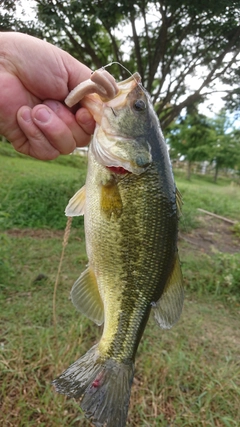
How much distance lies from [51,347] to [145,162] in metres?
2.31

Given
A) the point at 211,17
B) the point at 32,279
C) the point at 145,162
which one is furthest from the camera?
the point at 211,17

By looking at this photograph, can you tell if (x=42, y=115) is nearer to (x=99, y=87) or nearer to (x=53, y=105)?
(x=53, y=105)

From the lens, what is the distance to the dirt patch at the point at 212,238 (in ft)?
24.9

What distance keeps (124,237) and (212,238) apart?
7255 millimetres

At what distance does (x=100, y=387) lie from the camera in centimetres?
157

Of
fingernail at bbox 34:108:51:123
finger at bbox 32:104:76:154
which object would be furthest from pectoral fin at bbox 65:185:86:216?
fingernail at bbox 34:108:51:123

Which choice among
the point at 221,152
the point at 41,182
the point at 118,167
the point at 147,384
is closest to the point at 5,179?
the point at 41,182

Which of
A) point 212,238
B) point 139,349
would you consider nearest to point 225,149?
point 212,238

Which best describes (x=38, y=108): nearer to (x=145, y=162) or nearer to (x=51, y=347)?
(x=145, y=162)

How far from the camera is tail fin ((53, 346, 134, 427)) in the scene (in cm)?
152

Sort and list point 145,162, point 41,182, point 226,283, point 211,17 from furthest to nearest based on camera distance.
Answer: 1. point 41,182
2. point 211,17
3. point 226,283
4. point 145,162

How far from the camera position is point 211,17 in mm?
6617

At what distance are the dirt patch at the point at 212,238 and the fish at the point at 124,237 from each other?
17.7 ft

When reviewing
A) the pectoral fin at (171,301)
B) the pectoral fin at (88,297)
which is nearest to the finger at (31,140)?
the pectoral fin at (88,297)
